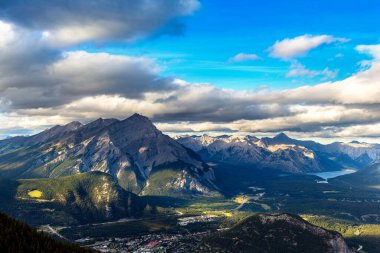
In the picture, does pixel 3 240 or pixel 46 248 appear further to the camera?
pixel 46 248
